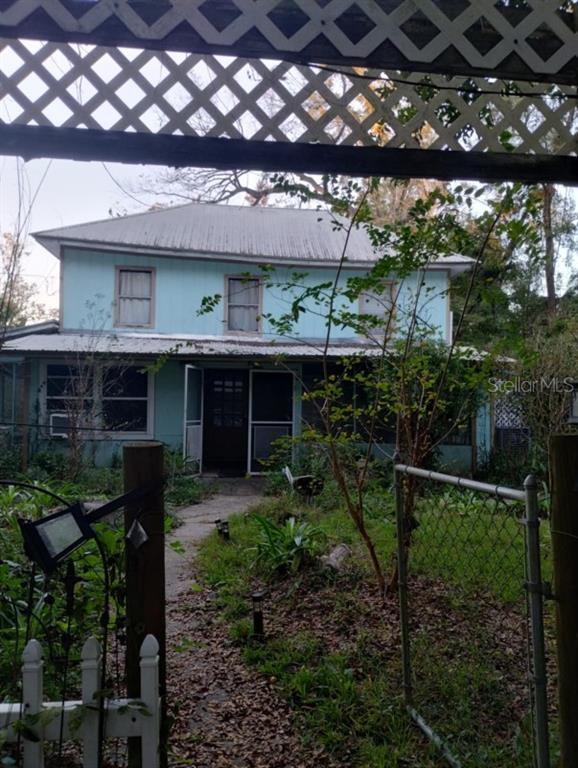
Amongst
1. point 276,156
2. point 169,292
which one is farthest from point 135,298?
point 276,156

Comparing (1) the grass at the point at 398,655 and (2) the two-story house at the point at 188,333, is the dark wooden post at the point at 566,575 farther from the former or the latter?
(2) the two-story house at the point at 188,333

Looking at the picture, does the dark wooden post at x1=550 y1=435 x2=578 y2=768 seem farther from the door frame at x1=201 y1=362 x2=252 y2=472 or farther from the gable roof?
the door frame at x1=201 y1=362 x2=252 y2=472

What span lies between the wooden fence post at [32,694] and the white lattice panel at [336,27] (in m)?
2.10

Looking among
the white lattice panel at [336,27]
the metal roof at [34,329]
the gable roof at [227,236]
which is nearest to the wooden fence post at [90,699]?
the white lattice panel at [336,27]

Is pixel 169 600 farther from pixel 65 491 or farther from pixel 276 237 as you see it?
pixel 276 237

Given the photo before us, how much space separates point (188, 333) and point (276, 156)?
11713 millimetres

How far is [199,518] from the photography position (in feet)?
28.4

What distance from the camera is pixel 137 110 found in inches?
84.0

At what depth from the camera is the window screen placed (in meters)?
13.5

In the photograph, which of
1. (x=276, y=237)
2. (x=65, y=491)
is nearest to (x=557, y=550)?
(x=65, y=491)

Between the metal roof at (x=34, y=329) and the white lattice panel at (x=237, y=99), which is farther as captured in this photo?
the metal roof at (x=34, y=329)

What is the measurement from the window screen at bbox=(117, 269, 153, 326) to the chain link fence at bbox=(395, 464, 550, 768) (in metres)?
10.2

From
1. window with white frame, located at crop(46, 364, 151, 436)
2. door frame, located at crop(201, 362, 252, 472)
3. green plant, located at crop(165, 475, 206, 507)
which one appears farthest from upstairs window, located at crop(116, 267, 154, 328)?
green plant, located at crop(165, 475, 206, 507)

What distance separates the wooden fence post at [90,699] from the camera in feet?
5.87
